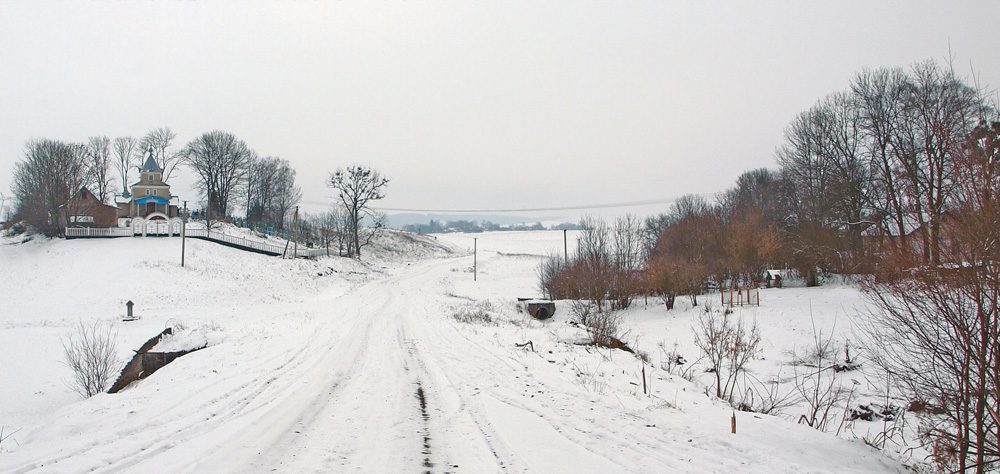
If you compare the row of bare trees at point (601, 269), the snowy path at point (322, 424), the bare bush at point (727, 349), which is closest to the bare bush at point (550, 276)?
the row of bare trees at point (601, 269)

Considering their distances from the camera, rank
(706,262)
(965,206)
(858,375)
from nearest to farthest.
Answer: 1. (965,206)
2. (858,375)
3. (706,262)

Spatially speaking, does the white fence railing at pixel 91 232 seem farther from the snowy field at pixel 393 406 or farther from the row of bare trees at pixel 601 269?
the row of bare trees at pixel 601 269

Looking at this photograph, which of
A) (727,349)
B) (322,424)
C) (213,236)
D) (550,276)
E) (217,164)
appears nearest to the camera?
(322,424)

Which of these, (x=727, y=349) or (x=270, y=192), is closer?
(x=727, y=349)

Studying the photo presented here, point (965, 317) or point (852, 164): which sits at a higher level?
point (852, 164)

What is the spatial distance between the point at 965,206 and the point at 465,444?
6593mm

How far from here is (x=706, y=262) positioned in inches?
1431

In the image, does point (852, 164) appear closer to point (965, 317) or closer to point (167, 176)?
point (965, 317)

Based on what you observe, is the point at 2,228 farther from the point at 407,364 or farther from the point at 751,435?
the point at 751,435

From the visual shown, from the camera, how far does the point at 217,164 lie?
6675cm

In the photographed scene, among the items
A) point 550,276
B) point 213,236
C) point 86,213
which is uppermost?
point 86,213

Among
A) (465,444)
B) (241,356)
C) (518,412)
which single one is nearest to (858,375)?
(518,412)

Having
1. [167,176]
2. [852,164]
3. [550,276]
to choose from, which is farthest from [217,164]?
[852,164]

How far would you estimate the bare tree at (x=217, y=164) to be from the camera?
66.0 meters
